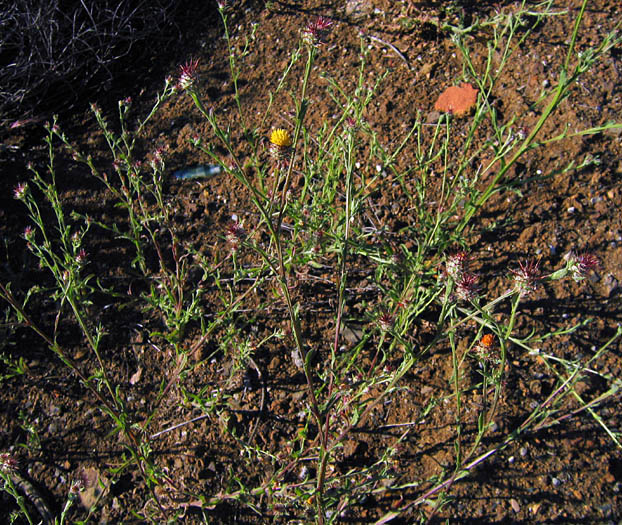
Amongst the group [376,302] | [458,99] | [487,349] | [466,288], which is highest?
[466,288]

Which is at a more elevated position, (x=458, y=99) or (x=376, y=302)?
(x=458, y=99)

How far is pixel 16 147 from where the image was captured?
2688mm

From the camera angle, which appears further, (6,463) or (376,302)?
(376,302)

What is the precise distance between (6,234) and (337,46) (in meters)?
1.95

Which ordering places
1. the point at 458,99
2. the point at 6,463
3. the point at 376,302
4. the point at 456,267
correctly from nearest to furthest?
the point at 456,267 < the point at 6,463 < the point at 376,302 < the point at 458,99

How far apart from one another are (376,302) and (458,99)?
3.79 feet

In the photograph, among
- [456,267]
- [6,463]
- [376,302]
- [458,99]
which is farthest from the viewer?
[458,99]

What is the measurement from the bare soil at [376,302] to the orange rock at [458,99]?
5 centimetres

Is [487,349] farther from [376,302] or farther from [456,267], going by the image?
[376,302]

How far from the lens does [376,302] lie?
210cm

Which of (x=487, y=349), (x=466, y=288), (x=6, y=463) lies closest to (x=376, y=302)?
(x=487, y=349)

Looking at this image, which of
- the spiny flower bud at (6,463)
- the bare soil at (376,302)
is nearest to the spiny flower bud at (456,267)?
the bare soil at (376,302)

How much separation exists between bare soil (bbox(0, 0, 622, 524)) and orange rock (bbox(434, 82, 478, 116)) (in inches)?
2.2

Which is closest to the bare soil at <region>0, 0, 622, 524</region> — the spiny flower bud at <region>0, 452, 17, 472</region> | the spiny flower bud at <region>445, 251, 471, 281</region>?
the spiny flower bud at <region>0, 452, 17, 472</region>
